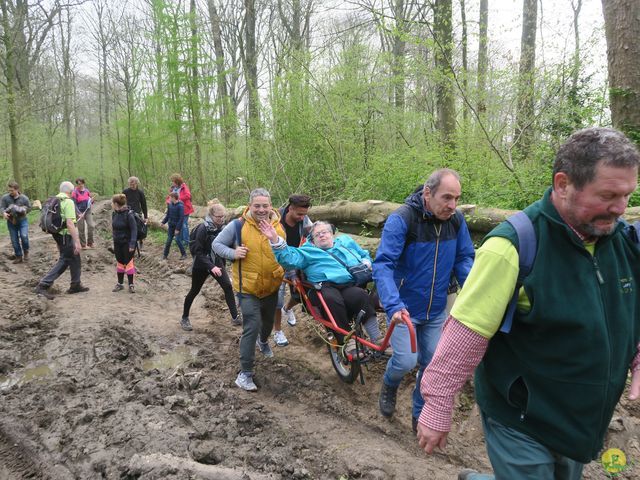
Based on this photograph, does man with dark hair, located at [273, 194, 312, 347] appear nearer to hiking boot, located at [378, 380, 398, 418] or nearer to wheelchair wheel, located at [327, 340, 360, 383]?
wheelchair wheel, located at [327, 340, 360, 383]

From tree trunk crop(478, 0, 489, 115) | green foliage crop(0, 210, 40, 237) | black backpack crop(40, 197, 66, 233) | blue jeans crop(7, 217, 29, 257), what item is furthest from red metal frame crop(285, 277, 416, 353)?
green foliage crop(0, 210, 40, 237)

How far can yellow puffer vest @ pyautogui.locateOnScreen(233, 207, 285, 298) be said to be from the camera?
4793 millimetres

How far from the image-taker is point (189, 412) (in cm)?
417

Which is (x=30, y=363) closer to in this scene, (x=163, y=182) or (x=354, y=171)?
(x=354, y=171)

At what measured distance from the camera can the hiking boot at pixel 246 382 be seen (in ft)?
16.2

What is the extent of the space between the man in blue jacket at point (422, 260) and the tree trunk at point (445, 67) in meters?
6.17

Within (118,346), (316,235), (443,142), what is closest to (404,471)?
(316,235)

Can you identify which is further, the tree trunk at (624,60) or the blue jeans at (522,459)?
the tree trunk at (624,60)

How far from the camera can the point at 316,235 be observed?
198 inches

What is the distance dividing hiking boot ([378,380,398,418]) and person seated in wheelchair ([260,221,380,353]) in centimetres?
55

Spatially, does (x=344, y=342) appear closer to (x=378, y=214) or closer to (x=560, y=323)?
A: (x=560, y=323)

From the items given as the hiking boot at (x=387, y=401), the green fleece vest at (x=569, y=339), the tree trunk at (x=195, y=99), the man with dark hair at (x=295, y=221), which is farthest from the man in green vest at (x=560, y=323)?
the tree trunk at (x=195, y=99)

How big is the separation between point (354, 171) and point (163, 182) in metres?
13.9

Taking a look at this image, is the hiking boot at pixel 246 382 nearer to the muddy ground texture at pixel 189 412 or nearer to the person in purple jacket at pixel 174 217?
the muddy ground texture at pixel 189 412
